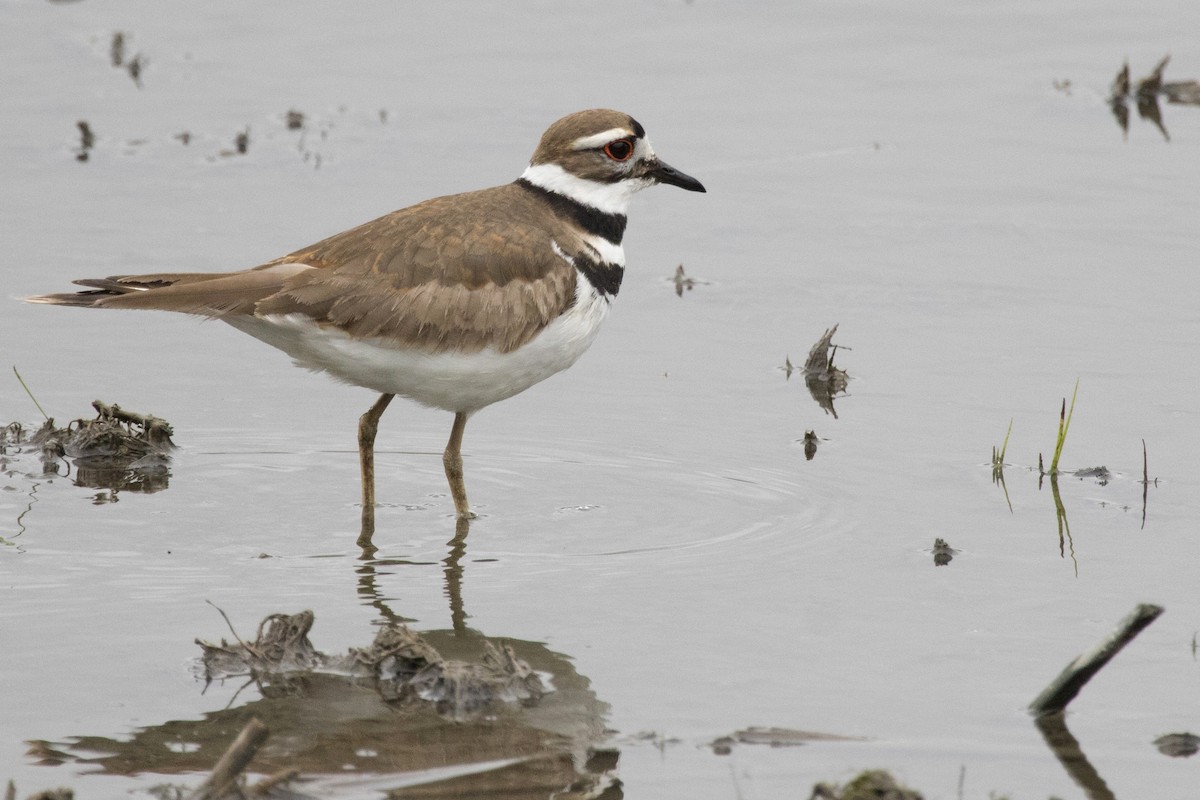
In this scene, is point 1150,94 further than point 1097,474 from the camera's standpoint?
Yes

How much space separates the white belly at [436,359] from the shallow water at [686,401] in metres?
0.57

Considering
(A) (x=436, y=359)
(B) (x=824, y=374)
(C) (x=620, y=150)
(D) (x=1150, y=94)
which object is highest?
(D) (x=1150, y=94)

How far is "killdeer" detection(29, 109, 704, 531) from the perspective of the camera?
6.86 metres

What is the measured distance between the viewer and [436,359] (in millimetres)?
7109

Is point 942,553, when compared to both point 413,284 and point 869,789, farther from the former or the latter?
point 413,284

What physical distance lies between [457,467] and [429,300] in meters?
0.86

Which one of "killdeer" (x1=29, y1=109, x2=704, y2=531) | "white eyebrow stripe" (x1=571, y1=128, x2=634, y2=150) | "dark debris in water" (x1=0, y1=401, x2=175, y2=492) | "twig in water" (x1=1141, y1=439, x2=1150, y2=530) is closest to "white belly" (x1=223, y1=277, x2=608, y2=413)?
"killdeer" (x1=29, y1=109, x2=704, y2=531)

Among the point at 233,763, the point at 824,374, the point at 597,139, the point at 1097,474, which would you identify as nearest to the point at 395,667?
the point at 233,763

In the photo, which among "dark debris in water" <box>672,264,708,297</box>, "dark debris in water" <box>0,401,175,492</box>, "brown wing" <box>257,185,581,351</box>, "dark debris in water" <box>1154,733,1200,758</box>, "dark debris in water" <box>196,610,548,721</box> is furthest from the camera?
"dark debris in water" <box>672,264,708,297</box>

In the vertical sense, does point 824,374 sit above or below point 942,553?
above

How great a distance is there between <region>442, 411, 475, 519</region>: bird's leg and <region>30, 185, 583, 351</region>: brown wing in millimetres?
581

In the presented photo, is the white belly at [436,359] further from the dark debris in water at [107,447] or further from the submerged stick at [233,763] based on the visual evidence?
the submerged stick at [233,763]

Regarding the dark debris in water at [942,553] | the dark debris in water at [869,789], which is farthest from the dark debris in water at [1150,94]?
the dark debris in water at [869,789]

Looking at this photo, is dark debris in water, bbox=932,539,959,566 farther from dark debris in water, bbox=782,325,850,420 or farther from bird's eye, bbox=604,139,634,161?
bird's eye, bbox=604,139,634,161
